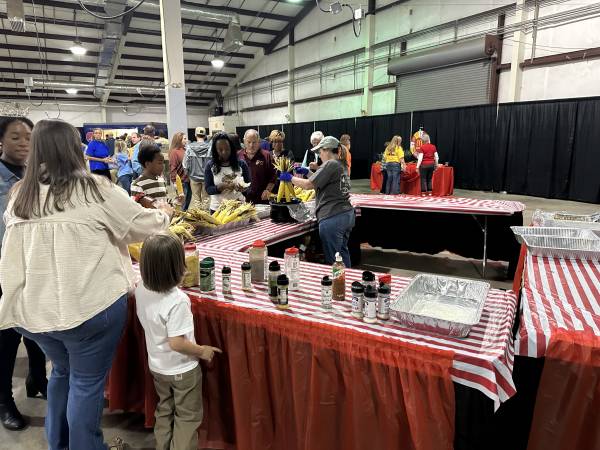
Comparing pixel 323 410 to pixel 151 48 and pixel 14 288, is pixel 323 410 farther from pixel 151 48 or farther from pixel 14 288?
pixel 151 48

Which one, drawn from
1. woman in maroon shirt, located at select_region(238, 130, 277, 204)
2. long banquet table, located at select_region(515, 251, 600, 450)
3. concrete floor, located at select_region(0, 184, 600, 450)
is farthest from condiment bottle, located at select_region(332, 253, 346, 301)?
woman in maroon shirt, located at select_region(238, 130, 277, 204)

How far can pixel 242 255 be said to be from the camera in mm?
2402

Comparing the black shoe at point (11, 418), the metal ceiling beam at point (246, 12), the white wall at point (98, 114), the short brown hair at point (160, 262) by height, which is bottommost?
the black shoe at point (11, 418)

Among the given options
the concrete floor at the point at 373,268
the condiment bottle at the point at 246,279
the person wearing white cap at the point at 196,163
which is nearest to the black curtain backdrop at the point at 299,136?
the concrete floor at the point at 373,268

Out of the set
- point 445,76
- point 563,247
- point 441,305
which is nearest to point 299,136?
point 445,76

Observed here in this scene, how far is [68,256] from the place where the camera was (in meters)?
1.33

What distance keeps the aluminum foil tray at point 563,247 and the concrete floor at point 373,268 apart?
64.5 inches

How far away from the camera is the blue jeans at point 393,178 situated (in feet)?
27.3

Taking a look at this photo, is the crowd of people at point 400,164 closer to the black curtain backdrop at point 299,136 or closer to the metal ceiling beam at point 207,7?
the black curtain backdrop at point 299,136

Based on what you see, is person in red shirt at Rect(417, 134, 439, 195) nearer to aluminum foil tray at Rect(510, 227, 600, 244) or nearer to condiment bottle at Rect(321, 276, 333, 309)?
aluminum foil tray at Rect(510, 227, 600, 244)

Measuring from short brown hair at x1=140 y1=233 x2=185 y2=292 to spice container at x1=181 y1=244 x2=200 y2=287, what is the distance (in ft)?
1.34

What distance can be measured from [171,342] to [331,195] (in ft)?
5.99

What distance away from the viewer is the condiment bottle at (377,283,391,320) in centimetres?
148

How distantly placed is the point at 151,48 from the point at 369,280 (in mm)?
16440
